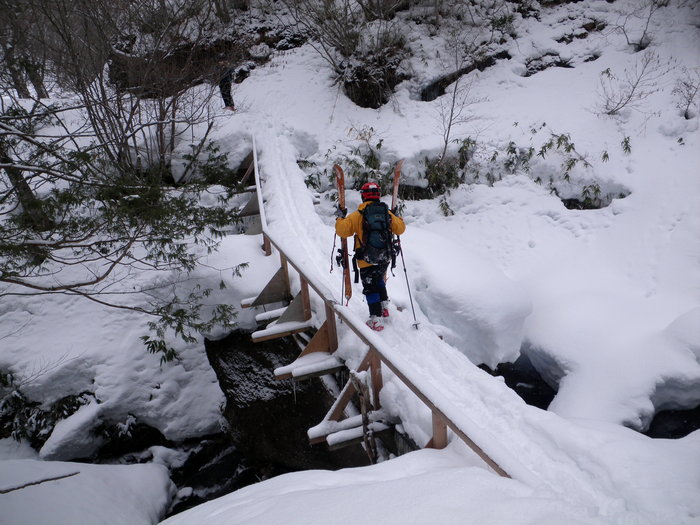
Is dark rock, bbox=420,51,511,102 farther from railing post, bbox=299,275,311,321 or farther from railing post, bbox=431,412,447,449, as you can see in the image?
railing post, bbox=431,412,447,449

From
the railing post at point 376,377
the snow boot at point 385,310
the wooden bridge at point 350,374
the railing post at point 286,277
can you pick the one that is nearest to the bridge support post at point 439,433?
the wooden bridge at point 350,374

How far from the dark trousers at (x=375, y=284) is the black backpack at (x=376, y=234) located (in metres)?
0.13

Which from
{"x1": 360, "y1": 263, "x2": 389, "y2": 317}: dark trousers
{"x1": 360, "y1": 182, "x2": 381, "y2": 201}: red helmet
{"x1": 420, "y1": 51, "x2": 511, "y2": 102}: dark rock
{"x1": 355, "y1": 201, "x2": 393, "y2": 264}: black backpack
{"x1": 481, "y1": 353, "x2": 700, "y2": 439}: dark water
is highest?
{"x1": 420, "y1": 51, "x2": 511, "y2": 102}: dark rock

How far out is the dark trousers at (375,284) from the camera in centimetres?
526

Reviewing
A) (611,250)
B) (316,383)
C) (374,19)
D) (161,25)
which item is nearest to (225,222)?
(316,383)

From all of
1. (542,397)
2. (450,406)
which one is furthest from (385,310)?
(542,397)

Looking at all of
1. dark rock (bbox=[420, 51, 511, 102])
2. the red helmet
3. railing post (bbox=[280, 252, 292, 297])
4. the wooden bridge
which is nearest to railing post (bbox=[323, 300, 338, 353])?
the wooden bridge

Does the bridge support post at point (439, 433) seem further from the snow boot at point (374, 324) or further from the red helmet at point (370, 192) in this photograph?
the red helmet at point (370, 192)

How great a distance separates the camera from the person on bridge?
5082 mm

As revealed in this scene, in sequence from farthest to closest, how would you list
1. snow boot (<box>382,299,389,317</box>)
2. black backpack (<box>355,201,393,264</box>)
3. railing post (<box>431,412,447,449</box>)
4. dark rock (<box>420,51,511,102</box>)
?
dark rock (<box>420,51,511,102</box>)
snow boot (<box>382,299,389,317</box>)
black backpack (<box>355,201,393,264</box>)
railing post (<box>431,412,447,449</box>)

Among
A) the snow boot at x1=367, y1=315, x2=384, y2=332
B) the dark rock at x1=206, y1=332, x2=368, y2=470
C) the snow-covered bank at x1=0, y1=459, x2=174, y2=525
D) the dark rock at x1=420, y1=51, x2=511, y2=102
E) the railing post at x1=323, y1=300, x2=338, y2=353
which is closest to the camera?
the snow-covered bank at x1=0, y1=459, x2=174, y2=525

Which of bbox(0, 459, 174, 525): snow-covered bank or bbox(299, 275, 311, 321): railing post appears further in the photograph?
bbox(299, 275, 311, 321): railing post

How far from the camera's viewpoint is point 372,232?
510 cm

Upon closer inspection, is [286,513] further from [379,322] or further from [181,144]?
[181,144]
